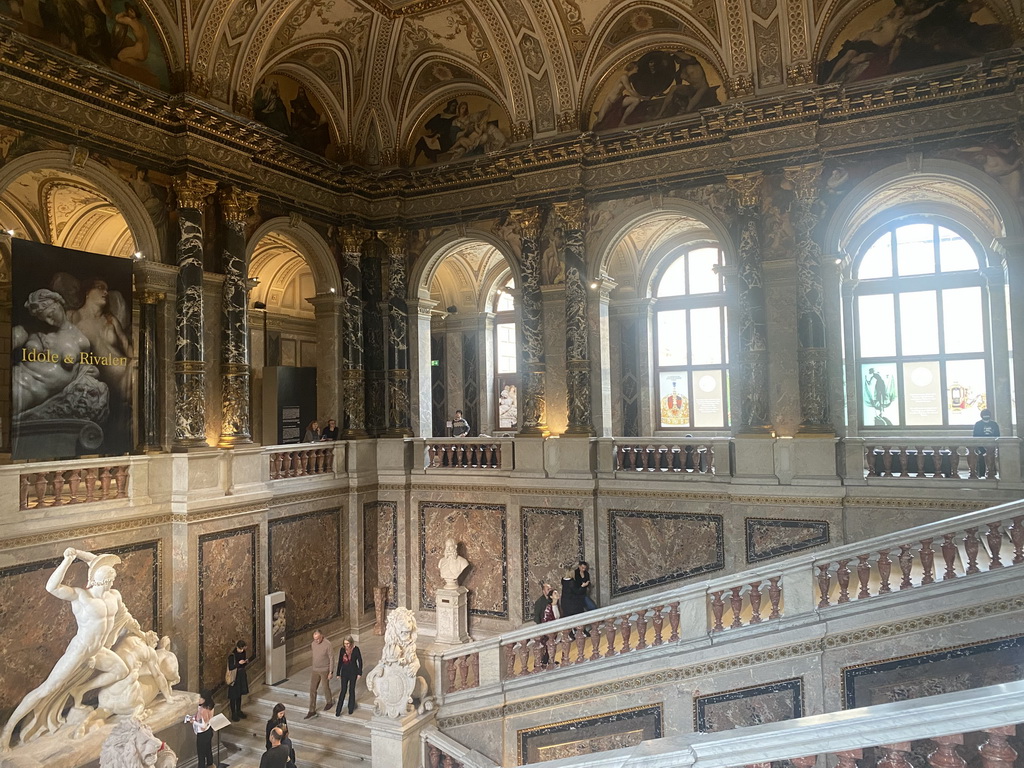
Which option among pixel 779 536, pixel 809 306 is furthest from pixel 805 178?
pixel 779 536

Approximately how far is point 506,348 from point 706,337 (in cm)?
552

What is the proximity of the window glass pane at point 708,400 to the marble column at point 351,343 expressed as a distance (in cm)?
754

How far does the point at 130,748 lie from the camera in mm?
6625

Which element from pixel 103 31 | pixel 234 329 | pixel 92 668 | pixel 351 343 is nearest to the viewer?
pixel 92 668

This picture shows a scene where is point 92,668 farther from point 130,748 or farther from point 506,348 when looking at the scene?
point 506,348

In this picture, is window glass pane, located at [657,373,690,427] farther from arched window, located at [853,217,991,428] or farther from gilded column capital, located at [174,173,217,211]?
gilded column capital, located at [174,173,217,211]

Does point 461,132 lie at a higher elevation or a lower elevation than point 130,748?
higher

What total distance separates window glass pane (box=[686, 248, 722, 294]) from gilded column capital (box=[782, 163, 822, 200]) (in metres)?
5.21

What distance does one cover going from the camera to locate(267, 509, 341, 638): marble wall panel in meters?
12.4

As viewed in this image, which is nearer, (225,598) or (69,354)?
(69,354)

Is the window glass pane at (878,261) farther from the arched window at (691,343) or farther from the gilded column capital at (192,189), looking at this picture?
the gilded column capital at (192,189)

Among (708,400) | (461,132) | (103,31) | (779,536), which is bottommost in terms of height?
(779,536)

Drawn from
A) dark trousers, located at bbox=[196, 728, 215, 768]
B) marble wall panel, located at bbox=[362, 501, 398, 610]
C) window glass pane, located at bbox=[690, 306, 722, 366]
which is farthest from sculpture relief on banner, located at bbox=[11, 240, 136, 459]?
window glass pane, located at bbox=[690, 306, 722, 366]

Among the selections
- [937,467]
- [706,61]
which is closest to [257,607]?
[937,467]
